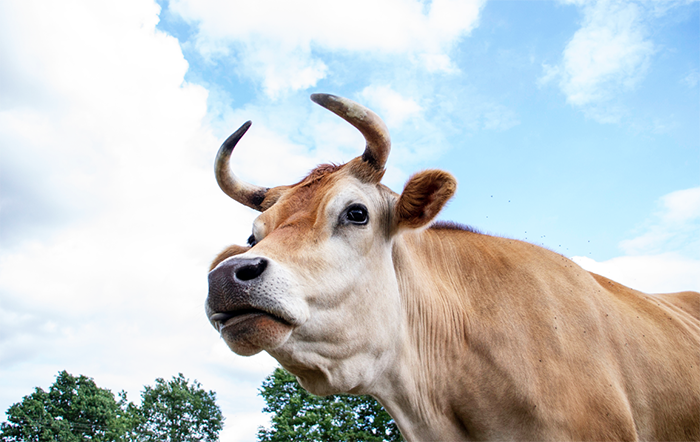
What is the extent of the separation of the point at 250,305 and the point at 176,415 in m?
56.5

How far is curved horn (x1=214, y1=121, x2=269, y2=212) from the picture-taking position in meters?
5.40

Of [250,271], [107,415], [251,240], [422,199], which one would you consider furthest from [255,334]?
[107,415]

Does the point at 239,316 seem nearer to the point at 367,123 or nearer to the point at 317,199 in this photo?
the point at 317,199

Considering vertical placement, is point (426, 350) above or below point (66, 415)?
below

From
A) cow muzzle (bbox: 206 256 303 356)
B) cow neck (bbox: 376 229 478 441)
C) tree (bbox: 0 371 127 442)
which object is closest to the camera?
cow muzzle (bbox: 206 256 303 356)

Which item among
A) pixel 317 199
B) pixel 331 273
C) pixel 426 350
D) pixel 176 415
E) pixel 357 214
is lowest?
pixel 426 350

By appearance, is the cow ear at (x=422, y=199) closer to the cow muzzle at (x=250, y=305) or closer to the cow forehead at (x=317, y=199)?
the cow forehead at (x=317, y=199)

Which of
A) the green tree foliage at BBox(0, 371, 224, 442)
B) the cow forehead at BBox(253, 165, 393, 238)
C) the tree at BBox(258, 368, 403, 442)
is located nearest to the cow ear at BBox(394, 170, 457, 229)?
the cow forehead at BBox(253, 165, 393, 238)

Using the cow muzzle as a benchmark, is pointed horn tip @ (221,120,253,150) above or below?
above

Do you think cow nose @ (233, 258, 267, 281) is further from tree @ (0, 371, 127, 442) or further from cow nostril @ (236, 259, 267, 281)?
tree @ (0, 371, 127, 442)

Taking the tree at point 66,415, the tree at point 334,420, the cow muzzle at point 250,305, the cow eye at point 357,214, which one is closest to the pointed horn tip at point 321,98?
the cow eye at point 357,214

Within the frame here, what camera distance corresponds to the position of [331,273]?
12.0 ft

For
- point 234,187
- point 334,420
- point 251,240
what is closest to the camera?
point 251,240

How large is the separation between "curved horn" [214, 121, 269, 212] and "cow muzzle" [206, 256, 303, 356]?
2224 millimetres
